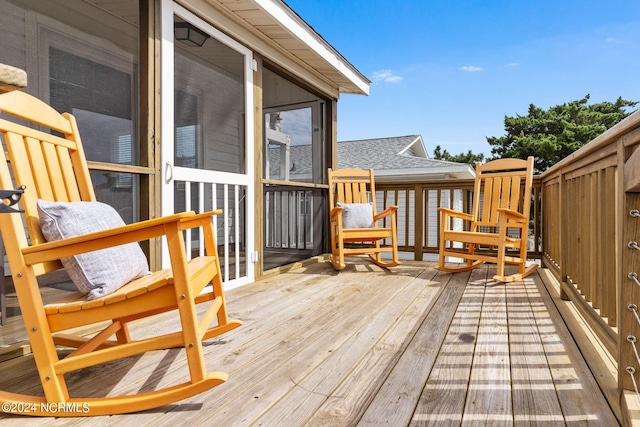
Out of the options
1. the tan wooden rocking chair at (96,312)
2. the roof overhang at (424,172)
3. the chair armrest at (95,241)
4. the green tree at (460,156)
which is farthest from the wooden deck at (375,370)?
the green tree at (460,156)

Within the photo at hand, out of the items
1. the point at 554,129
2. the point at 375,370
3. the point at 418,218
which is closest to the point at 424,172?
the point at 418,218

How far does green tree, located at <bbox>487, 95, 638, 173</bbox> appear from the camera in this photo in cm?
1545

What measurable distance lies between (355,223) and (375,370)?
8.57ft

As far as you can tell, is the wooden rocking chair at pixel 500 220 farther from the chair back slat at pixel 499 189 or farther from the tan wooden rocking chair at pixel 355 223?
the tan wooden rocking chair at pixel 355 223

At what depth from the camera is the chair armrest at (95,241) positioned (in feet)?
4.03

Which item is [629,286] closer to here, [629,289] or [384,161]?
[629,289]

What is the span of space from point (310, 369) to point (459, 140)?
28.4 meters

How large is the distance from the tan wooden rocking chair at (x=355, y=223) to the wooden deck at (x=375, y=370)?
1259mm

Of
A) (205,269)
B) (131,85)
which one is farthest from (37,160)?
(131,85)

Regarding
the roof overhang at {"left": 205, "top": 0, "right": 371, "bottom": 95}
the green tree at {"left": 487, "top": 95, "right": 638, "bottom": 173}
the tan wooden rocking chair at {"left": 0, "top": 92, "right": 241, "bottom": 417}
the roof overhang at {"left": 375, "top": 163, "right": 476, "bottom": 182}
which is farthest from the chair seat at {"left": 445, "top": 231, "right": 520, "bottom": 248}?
the green tree at {"left": 487, "top": 95, "right": 638, "bottom": 173}

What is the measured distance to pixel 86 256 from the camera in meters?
1.41

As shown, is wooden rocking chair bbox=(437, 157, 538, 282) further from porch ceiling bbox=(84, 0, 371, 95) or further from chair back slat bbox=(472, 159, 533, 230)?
porch ceiling bbox=(84, 0, 371, 95)

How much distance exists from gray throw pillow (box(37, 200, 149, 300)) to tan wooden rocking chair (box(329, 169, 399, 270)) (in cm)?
251

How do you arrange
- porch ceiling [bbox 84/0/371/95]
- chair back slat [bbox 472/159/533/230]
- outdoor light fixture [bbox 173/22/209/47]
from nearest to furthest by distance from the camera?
1. porch ceiling [bbox 84/0/371/95]
2. outdoor light fixture [bbox 173/22/209/47]
3. chair back slat [bbox 472/159/533/230]
